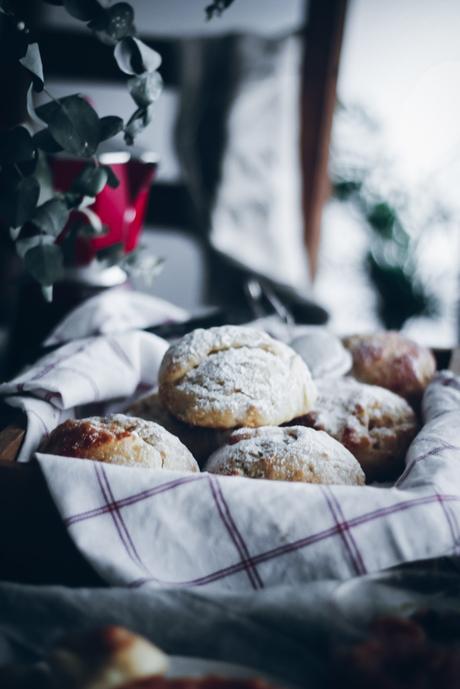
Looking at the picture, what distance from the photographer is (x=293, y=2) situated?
2.83m

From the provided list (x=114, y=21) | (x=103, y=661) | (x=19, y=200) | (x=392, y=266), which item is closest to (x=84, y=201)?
(x=19, y=200)

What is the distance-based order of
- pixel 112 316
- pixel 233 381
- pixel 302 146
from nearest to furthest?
pixel 233 381 < pixel 112 316 < pixel 302 146

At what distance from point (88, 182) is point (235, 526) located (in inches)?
19.6

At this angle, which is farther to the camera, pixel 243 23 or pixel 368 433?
pixel 243 23

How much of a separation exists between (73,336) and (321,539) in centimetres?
75

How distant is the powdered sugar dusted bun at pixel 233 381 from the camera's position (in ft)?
3.31

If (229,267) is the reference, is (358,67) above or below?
above

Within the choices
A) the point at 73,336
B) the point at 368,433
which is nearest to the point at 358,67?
the point at 73,336

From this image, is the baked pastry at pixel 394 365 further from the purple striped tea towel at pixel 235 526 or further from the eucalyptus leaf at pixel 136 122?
the eucalyptus leaf at pixel 136 122

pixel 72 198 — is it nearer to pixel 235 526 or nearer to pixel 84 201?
pixel 84 201

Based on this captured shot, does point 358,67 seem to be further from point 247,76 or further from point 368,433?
point 368,433

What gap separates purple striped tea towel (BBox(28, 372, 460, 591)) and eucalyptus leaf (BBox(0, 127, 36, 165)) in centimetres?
35

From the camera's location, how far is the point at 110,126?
37.2 inches

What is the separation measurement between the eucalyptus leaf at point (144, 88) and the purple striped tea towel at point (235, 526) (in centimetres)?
44
